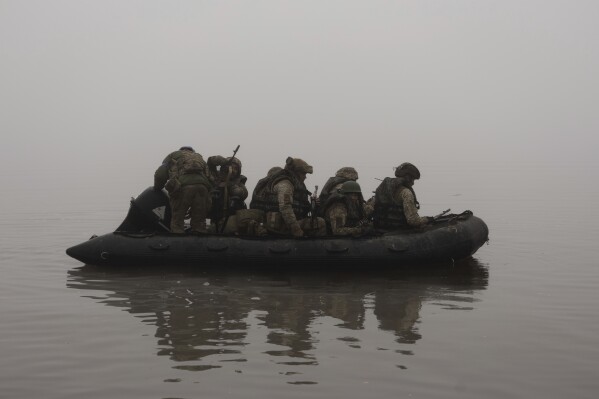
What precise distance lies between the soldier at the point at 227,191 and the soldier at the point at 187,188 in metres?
0.23

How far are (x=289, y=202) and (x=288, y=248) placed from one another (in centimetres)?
71

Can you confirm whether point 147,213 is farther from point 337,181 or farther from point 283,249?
point 337,181

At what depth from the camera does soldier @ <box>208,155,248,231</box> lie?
1356 centimetres

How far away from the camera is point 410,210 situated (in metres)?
13.0

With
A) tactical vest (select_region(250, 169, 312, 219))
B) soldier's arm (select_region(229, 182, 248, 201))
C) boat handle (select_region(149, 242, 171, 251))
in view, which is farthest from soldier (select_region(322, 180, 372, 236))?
boat handle (select_region(149, 242, 171, 251))

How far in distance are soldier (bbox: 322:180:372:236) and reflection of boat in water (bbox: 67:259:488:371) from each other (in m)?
0.73

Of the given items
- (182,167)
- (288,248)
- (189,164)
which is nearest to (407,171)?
(288,248)

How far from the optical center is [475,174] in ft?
149

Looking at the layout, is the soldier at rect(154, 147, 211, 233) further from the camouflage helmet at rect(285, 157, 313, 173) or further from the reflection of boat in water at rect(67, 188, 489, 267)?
the camouflage helmet at rect(285, 157, 313, 173)

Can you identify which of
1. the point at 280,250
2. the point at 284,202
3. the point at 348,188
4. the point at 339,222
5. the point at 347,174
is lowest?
the point at 280,250

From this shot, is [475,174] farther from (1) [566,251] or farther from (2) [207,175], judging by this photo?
(2) [207,175]

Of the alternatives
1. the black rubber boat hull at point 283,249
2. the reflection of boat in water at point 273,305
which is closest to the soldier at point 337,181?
the black rubber boat hull at point 283,249

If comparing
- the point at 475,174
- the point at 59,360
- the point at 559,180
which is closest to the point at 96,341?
the point at 59,360

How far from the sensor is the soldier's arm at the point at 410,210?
12.9 metres
